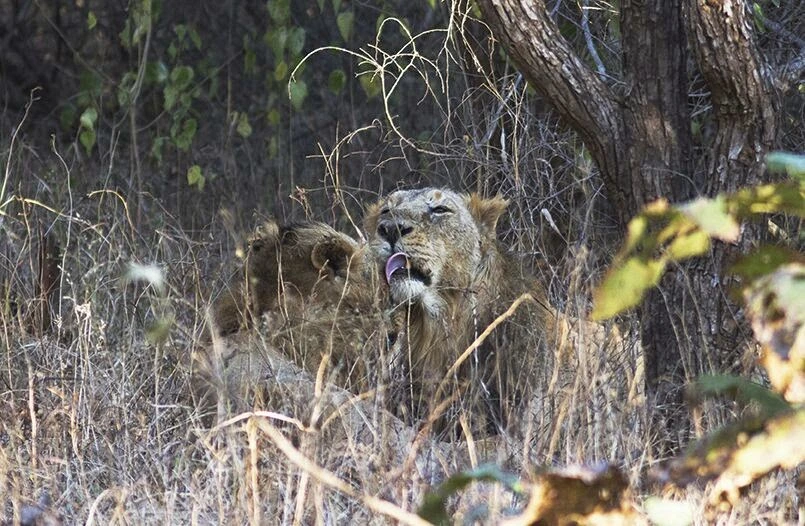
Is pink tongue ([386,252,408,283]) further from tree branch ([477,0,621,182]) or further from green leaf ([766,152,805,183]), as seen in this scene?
green leaf ([766,152,805,183])

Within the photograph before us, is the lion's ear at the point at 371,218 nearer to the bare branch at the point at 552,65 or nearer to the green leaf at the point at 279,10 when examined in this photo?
the bare branch at the point at 552,65

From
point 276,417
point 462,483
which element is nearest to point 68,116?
point 276,417

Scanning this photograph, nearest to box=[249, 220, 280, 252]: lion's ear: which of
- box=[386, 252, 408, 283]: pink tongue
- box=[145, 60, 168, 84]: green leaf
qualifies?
box=[386, 252, 408, 283]: pink tongue

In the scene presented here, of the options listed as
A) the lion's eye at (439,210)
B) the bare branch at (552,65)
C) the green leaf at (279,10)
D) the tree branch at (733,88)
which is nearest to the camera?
the tree branch at (733,88)

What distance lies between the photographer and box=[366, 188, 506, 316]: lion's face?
4695 millimetres

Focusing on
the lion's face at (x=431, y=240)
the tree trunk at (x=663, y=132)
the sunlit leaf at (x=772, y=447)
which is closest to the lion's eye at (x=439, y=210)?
the lion's face at (x=431, y=240)

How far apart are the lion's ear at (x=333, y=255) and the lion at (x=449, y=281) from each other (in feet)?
0.30

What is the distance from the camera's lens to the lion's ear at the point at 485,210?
4949 millimetres

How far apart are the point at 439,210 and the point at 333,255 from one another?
1.27 ft

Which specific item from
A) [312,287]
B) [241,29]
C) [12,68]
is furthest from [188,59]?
[312,287]

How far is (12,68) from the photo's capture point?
31.9ft

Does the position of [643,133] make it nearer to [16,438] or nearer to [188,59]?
[16,438]

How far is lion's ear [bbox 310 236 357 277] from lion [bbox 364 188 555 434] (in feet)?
0.30

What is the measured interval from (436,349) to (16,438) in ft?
4.81
